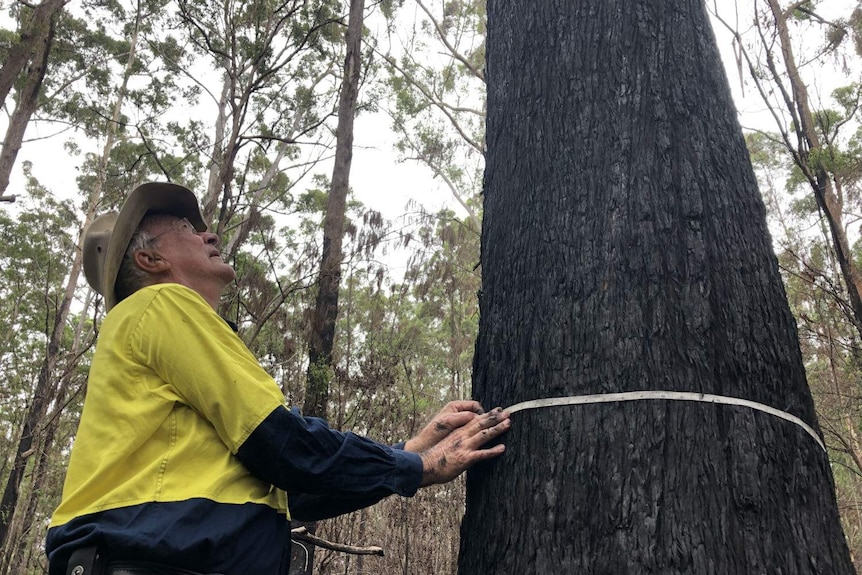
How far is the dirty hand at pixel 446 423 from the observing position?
5.05 feet

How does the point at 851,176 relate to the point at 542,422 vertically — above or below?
above

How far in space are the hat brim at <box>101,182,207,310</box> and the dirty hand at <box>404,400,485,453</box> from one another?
35.4 inches

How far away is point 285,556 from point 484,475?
46 cm

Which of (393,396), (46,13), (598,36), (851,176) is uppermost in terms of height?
(46,13)

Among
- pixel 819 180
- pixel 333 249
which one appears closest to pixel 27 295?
pixel 333 249

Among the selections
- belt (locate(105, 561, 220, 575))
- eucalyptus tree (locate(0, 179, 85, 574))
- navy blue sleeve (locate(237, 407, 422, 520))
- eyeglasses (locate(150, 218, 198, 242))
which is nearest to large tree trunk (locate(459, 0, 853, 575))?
navy blue sleeve (locate(237, 407, 422, 520))

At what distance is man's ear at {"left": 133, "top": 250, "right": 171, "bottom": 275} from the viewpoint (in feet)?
6.04

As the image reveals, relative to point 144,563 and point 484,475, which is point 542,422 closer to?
point 484,475

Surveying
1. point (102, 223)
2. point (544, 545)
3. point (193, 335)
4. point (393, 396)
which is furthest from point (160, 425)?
point (393, 396)

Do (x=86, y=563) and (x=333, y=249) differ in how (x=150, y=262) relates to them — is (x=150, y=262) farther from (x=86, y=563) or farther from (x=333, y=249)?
(x=333, y=249)

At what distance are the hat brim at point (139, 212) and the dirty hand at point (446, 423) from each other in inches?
35.4

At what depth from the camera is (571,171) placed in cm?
151

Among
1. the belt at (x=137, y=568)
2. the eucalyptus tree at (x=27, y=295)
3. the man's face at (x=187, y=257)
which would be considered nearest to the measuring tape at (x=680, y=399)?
the belt at (x=137, y=568)

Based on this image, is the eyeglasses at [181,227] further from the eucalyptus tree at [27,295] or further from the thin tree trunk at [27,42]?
the eucalyptus tree at [27,295]
